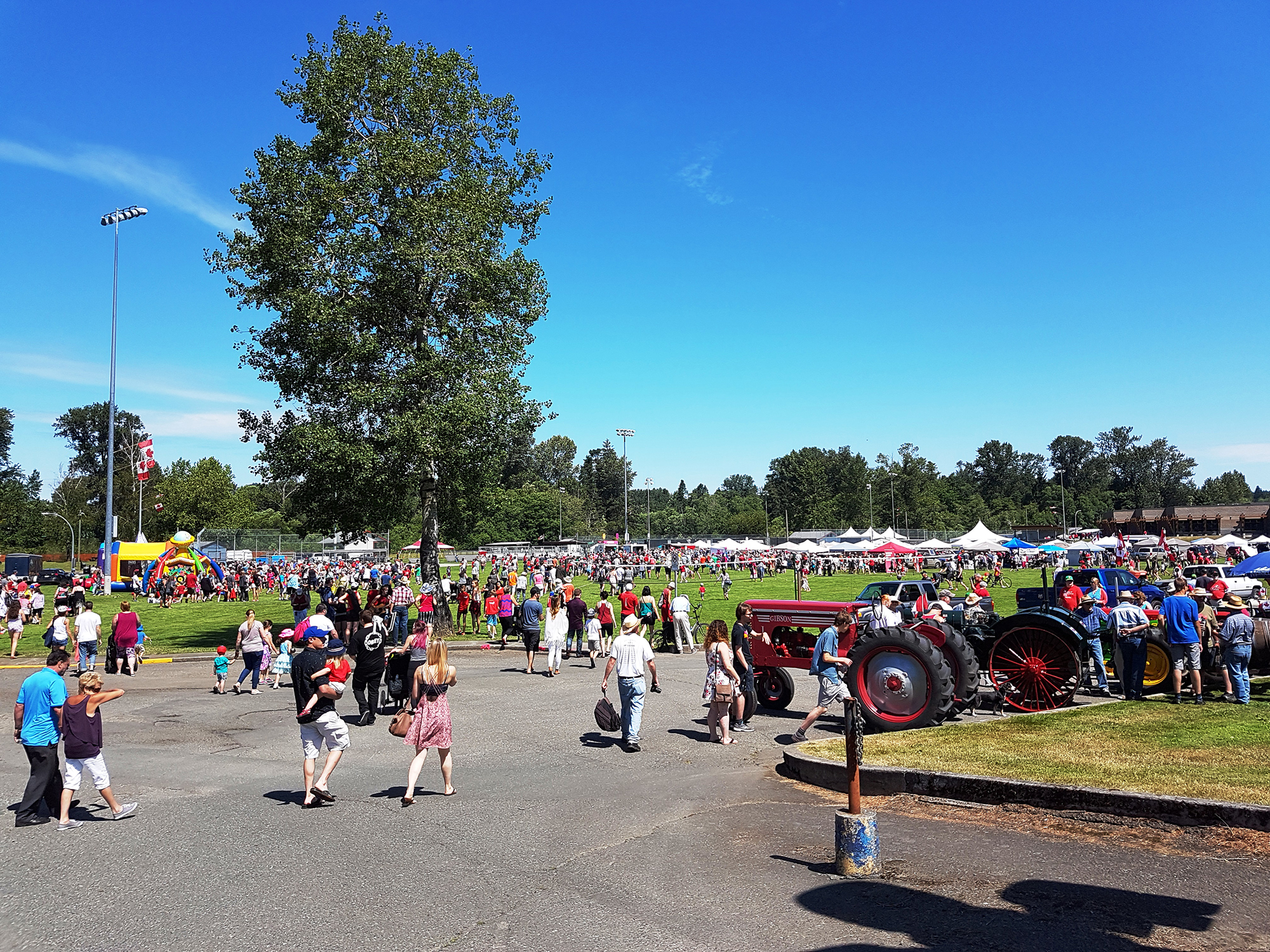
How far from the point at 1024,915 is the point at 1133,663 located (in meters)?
8.33

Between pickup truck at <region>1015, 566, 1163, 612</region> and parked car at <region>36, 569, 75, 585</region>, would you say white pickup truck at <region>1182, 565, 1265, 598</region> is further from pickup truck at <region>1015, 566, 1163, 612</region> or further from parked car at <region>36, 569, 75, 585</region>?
parked car at <region>36, 569, 75, 585</region>

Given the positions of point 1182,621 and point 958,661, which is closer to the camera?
point 958,661

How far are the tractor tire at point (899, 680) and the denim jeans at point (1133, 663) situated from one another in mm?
3377

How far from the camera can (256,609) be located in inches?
1415

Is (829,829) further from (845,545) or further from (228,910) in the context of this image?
(845,545)

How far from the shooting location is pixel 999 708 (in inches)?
468

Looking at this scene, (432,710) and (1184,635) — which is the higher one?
(1184,635)

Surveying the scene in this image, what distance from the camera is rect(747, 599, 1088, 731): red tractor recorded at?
1063 centimetres

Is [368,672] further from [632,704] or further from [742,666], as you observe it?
[742,666]

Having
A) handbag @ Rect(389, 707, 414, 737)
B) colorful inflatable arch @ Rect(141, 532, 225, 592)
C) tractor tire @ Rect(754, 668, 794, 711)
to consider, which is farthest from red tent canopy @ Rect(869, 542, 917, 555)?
handbag @ Rect(389, 707, 414, 737)

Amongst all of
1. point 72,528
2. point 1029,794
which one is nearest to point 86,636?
point 1029,794

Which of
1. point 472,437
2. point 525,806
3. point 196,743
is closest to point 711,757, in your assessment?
point 525,806

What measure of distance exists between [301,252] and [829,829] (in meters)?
20.9

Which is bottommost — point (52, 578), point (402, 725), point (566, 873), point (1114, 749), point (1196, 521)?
point (52, 578)
